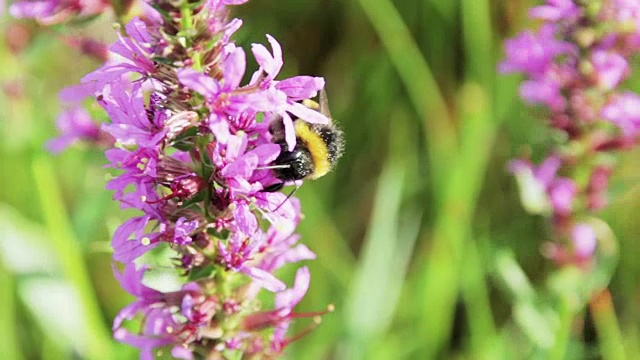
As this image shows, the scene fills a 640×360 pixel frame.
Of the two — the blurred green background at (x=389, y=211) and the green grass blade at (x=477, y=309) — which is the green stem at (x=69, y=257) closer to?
the blurred green background at (x=389, y=211)

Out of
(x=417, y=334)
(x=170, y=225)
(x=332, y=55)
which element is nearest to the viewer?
(x=170, y=225)

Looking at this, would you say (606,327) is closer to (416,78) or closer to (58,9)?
(416,78)

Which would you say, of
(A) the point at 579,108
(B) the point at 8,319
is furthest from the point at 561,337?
(B) the point at 8,319

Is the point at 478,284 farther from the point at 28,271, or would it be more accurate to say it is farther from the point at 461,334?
the point at 28,271

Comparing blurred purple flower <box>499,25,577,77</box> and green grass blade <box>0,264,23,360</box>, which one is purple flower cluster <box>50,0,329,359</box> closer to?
blurred purple flower <box>499,25,577,77</box>

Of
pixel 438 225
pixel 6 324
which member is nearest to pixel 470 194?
pixel 438 225

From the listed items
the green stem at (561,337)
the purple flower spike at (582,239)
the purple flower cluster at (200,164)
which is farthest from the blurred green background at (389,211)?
the purple flower cluster at (200,164)

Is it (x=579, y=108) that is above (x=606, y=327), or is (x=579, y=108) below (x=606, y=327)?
above
